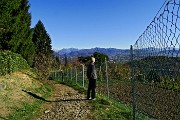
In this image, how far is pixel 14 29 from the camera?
992 inches

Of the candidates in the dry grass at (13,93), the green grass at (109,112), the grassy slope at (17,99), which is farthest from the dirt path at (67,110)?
the dry grass at (13,93)

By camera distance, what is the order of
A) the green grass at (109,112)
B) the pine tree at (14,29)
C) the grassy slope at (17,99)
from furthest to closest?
the pine tree at (14,29) < the grassy slope at (17,99) < the green grass at (109,112)

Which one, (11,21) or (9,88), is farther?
(11,21)

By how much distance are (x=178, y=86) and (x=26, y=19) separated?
2734 centimetres

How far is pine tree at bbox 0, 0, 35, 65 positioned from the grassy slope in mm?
5240

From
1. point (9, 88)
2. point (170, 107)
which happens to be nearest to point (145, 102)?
point (170, 107)

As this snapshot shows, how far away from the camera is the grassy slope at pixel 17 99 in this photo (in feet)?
39.7

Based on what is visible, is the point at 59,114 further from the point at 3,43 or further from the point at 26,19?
the point at 26,19

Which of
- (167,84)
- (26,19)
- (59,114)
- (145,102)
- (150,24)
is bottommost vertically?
(59,114)

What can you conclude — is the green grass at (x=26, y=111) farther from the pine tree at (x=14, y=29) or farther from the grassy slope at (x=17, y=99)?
the pine tree at (x=14, y=29)

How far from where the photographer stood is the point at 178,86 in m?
5.75

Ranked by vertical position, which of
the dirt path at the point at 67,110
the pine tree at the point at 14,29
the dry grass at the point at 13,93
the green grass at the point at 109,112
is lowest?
the dirt path at the point at 67,110

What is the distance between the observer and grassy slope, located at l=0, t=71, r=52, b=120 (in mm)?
12114

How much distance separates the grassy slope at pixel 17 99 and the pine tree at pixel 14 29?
206 inches
